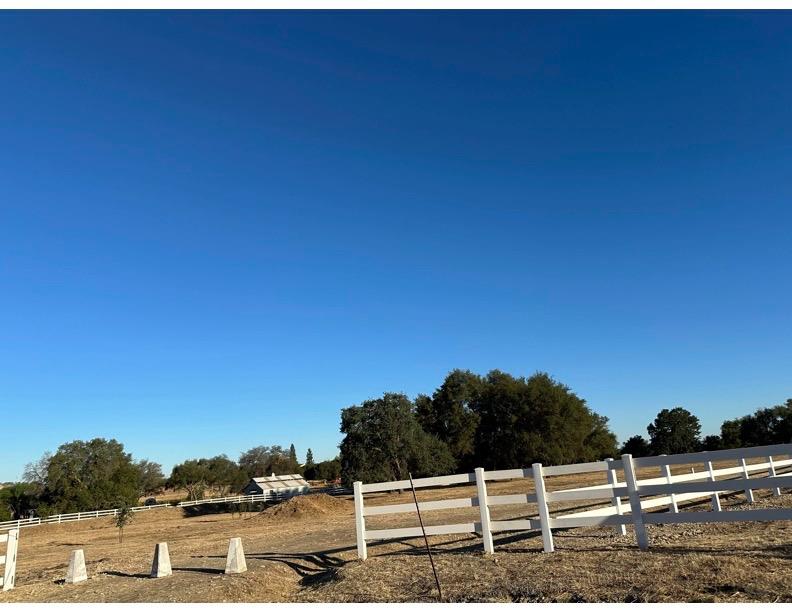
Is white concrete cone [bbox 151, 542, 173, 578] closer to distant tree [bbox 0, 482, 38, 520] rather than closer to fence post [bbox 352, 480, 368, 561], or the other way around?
fence post [bbox 352, 480, 368, 561]

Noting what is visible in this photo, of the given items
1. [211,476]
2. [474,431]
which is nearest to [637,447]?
[474,431]

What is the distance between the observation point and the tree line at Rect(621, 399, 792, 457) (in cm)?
7838

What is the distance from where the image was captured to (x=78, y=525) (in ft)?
162

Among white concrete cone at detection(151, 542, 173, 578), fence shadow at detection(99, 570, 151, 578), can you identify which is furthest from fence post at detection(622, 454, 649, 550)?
fence shadow at detection(99, 570, 151, 578)

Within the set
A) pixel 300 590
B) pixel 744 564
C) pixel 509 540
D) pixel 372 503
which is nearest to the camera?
pixel 744 564

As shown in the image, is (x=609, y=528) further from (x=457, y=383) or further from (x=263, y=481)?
(x=263, y=481)

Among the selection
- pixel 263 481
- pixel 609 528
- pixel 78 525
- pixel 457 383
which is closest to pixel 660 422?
pixel 457 383

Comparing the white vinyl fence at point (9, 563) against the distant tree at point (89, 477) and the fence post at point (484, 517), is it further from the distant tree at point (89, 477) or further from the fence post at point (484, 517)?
the distant tree at point (89, 477)

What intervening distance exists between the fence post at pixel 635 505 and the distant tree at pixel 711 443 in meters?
82.6

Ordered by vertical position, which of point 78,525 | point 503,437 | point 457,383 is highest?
point 457,383

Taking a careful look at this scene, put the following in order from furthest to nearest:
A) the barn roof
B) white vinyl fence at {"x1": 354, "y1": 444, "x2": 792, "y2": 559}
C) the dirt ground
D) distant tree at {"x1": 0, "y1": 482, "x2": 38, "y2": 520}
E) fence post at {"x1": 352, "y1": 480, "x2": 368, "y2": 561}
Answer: the barn roof → distant tree at {"x1": 0, "y1": 482, "x2": 38, "y2": 520} → fence post at {"x1": 352, "y1": 480, "x2": 368, "y2": 561} → white vinyl fence at {"x1": 354, "y1": 444, "x2": 792, "y2": 559} → the dirt ground

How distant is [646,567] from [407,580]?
3.34m

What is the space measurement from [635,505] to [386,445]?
47.9m

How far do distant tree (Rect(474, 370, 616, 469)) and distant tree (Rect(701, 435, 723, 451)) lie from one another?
82.9 feet
